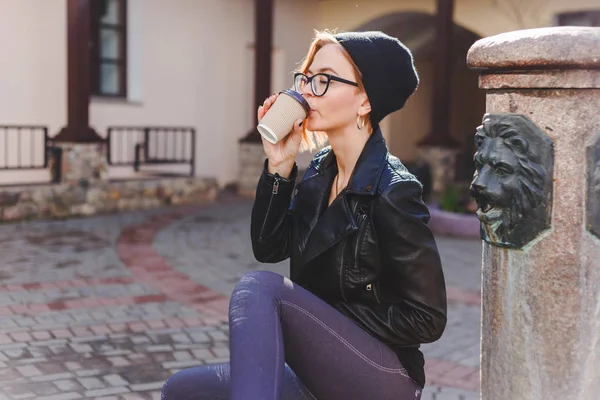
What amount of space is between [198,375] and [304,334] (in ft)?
1.16

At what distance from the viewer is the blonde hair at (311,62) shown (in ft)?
7.00

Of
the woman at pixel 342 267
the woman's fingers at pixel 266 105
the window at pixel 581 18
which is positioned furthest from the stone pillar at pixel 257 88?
the woman's fingers at pixel 266 105

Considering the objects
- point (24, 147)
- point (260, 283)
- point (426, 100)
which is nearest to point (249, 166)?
point (24, 147)

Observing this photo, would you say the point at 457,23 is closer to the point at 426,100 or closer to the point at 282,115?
the point at 426,100

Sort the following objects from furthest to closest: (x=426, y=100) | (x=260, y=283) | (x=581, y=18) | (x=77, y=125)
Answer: (x=426, y=100)
(x=581, y=18)
(x=77, y=125)
(x=260, y=283)

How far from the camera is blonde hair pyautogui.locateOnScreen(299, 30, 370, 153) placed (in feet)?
7.00

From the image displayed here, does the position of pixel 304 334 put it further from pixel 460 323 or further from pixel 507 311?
pixel 460 323

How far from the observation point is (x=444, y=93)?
11070 mm

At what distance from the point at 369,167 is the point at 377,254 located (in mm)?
241

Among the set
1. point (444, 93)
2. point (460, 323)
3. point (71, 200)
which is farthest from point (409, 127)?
point (460, 323)

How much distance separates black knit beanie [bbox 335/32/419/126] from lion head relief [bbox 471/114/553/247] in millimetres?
254

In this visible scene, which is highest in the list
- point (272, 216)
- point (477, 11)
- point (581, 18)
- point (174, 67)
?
point (477, 11)

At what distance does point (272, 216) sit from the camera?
2273 millimetres

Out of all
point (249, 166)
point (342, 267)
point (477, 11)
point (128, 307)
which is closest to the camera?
point (342, 267)
